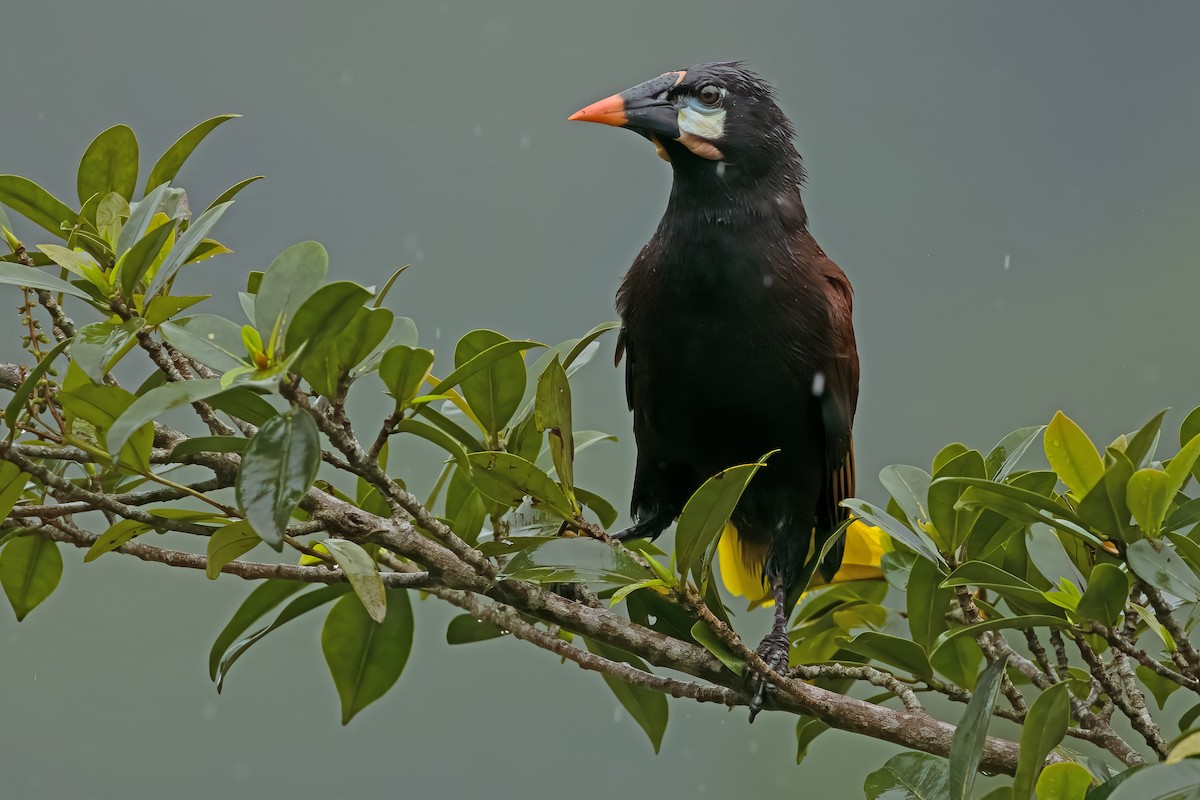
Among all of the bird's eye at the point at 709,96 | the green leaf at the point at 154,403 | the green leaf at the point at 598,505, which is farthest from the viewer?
the bird's eye at the point at 709,96

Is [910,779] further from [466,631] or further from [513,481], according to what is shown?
[466,631]

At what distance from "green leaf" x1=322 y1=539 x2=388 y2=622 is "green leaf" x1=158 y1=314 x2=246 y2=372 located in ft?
0.48

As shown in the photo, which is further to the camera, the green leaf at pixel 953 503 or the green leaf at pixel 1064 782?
the green leaf at pixel 953 503

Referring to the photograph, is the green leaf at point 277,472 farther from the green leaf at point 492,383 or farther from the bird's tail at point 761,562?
the bird's tail at point 761,562

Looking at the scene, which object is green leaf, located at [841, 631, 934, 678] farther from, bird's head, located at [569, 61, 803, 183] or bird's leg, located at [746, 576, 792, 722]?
bird's head, located at [569, 61, 803, 183]

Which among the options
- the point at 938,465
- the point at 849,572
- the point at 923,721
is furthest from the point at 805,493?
the point at 923,721

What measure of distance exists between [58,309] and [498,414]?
13.6 inches

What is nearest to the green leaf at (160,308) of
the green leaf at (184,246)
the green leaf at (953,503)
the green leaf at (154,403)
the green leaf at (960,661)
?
the green leaf at (184,246)

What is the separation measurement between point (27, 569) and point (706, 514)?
0.60m

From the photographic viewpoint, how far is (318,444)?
65 centimetres

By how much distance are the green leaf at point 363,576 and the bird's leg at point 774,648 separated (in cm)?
31

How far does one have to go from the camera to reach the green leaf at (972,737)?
735 mm

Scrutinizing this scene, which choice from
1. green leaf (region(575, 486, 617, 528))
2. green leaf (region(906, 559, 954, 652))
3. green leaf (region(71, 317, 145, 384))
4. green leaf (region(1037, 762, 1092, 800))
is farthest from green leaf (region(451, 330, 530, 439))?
green leaf (region(1037, 762, 1092, 800))

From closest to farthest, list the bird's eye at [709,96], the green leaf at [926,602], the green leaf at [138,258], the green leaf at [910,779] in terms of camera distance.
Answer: the green leaf at [138,258] < the green leaf at [910,779] < the green leaf at [926,602] < the bird's eye at [709,96]
